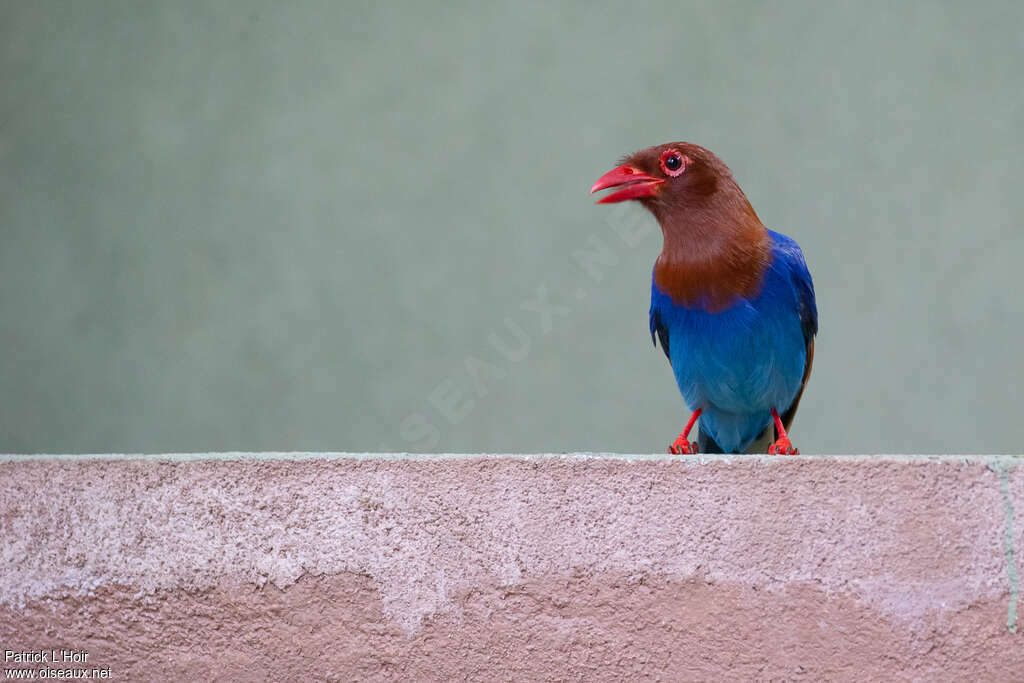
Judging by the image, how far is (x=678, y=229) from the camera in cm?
175

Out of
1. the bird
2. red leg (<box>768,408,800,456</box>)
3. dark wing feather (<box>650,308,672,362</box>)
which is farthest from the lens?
dark wing feather (<box>650,308,672,362</box>)

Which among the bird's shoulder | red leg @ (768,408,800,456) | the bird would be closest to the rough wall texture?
red leg @ (768,408,800,456)

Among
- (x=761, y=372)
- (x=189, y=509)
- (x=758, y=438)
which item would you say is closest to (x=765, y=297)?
(x=761, y=372)

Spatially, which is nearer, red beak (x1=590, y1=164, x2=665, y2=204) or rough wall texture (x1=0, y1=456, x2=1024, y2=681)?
rough wall texture (x1=0, y1=456, x2=1024, y2=681)

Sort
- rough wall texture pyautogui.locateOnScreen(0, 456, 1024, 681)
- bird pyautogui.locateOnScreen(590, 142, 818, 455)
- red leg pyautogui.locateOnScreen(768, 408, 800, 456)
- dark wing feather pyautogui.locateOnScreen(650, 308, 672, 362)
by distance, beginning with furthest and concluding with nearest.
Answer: dark wing feather pyautogui.locateOnScreen(650, 308, 672, 362) < bird pyautogui.locateOnScreen(590, 142, 818, 455) < red leg pyautogui.locateOnScreen(768, 408, 800, 456) < rough wall texture pyautogui.locateOnScreen(0, 456, 1024, 681)

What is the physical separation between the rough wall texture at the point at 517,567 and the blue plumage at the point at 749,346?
67cm

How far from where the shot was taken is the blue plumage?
1.76 m

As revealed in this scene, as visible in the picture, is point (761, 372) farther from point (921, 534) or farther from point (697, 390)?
point (921, 534)

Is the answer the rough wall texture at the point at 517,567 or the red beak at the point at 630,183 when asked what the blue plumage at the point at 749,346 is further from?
the rough wall texture at the point at 517,567

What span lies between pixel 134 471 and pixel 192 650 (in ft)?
0.71

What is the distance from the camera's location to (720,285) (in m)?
1.75

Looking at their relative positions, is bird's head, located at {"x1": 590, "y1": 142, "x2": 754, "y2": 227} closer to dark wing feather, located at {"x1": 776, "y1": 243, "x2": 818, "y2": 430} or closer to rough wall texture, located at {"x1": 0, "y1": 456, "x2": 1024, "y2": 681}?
dark wing feather, located at {"x1": 776, "y1": 243, "x2": 818, "y2": 430}

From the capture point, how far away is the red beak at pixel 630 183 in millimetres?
1776

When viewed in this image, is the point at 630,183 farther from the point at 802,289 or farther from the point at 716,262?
the point at 802,289
